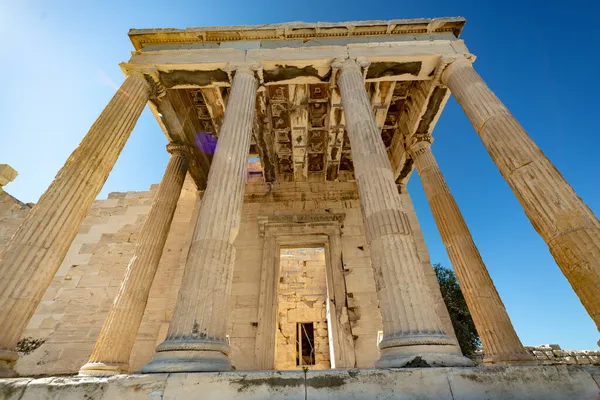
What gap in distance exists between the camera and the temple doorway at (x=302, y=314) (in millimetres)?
13453

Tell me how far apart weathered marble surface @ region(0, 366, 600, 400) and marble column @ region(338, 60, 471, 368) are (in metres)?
0.47

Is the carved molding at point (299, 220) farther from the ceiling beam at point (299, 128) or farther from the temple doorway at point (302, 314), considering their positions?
the temple doorway at point (302, 314)

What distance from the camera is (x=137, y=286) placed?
7883 millimetres

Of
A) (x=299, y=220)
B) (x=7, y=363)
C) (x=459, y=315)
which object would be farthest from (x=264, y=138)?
(x=459, y=315)

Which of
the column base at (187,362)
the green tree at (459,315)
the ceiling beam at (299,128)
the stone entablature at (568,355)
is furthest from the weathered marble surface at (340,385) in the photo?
the stone entablature at (568,355)

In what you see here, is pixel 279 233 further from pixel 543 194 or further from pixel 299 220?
pixel 543 194

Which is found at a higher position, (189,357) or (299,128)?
(299,128)

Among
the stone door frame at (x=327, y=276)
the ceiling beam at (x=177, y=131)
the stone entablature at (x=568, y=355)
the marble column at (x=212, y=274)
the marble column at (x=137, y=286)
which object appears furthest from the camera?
the stone entablature at (x=568, y=355)

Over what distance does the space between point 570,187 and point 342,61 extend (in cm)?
619

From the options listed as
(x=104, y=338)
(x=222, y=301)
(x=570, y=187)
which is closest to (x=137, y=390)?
(x=222, y=301)

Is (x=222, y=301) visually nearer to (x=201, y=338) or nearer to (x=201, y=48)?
(x=201, y=338)

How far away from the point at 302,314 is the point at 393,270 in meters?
10.4

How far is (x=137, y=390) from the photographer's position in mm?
3285

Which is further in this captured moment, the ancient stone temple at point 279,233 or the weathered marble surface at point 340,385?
the ancient stone temple at point 279,233
